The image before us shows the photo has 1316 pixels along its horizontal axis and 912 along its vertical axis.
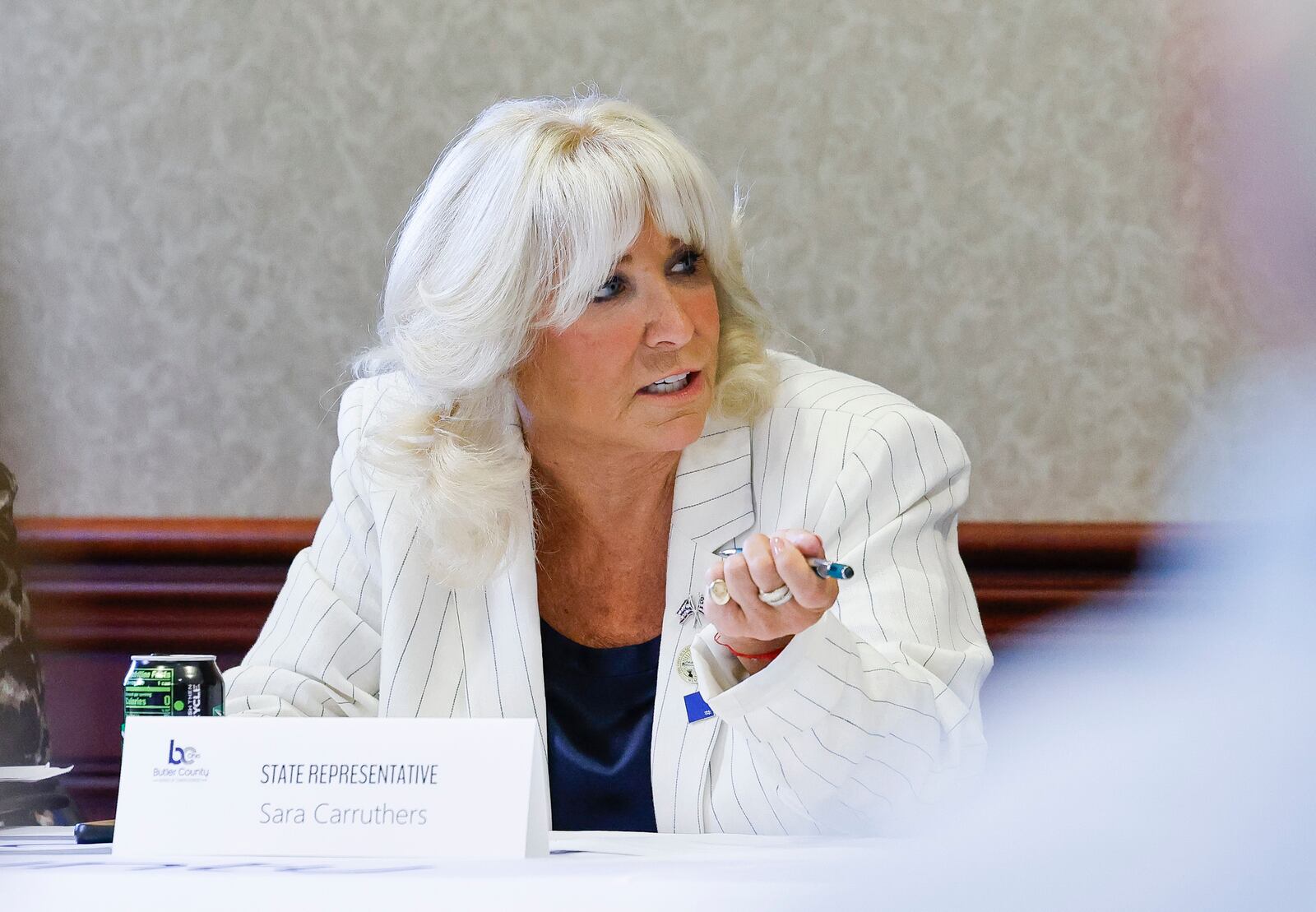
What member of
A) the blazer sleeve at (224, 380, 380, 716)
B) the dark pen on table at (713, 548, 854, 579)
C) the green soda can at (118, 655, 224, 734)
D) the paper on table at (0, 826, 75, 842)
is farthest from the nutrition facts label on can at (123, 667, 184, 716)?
the dark pen on table at (713, 548, 854, 579)

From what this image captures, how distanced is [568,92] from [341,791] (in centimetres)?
137

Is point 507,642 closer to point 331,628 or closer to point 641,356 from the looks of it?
point 331,628

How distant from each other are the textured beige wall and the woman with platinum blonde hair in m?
0.51

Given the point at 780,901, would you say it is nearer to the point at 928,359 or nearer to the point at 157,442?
the point at 928,359

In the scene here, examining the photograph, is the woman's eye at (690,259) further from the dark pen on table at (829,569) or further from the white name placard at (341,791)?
the white name placard at (341,791)

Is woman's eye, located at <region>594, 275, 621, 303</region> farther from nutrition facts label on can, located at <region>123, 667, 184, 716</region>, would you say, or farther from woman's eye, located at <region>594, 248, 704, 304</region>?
nutrition facts label on can, located at <region>123, 667, 184, 716</region>

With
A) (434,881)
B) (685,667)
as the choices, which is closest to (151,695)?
(434,881)

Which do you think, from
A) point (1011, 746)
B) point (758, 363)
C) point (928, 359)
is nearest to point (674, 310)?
point (758, 363)

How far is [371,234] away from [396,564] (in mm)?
790

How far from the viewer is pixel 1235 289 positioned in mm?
333

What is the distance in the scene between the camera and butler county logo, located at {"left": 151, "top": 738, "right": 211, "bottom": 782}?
2.93 feet

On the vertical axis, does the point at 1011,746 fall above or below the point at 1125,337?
below

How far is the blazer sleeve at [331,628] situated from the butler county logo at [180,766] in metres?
0.44

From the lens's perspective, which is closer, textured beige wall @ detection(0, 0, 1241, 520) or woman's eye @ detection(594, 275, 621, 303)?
woman's eye @ detection(594, 275, 621, 303)
